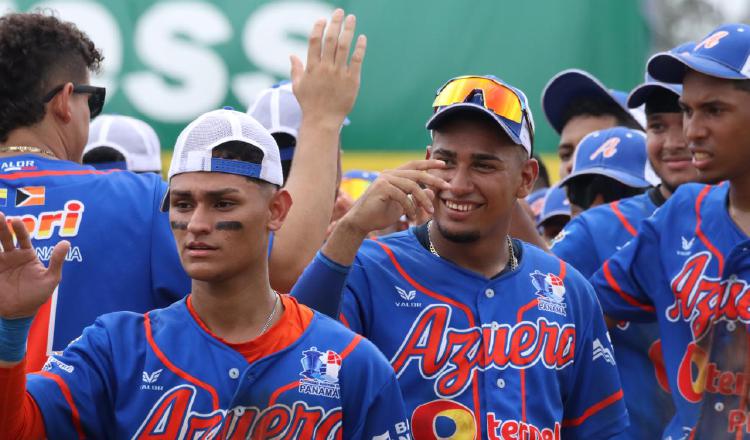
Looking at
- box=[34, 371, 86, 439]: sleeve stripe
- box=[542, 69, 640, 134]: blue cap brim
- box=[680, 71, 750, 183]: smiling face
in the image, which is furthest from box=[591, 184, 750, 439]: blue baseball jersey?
box=[542, 69, 640, 134]: blue cap brim

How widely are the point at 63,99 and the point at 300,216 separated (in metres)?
1.05

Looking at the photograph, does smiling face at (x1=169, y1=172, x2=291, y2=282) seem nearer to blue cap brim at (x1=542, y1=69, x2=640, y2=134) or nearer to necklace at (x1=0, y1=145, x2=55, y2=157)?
necklace at (x1=0, y1=145, x2=55, y2=157)

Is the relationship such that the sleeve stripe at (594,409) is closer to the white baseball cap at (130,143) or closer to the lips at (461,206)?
the lips at (461,206)

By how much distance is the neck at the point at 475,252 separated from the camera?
4684mm

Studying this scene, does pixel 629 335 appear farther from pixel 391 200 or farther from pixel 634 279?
pixel 391 200

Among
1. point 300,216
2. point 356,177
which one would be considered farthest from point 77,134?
point 356,177

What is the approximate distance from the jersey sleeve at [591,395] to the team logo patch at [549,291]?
0.12 m

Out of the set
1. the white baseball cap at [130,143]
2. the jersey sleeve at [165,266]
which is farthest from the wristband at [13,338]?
the white baseball cap at [130,143]

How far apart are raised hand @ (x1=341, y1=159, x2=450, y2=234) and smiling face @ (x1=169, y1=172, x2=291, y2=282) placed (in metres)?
0.36

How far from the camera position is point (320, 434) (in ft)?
12.7

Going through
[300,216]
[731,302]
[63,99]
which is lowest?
[731,302]

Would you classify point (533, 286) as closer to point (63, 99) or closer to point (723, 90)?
point (723, 90)

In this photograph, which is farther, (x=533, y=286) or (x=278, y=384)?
(x=533, y=286)

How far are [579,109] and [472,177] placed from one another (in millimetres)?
3728
